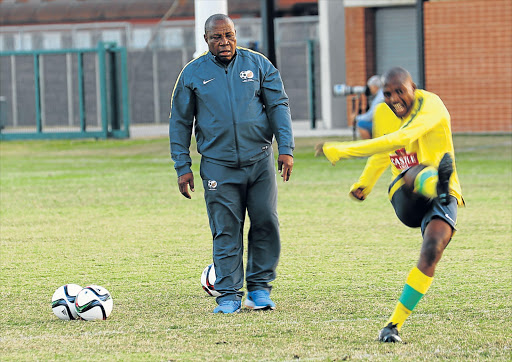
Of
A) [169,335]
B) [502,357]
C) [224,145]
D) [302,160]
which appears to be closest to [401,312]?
[502,357]

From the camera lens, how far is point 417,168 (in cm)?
607

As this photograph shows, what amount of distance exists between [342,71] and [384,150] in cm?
2456

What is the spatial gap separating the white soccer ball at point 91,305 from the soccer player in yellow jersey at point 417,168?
1883 millimetres

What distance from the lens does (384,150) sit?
5852mm

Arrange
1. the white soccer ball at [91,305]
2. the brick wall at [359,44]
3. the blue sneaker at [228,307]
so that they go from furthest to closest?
the brick wall at [359,44]
the blue sneaker at [228,307]
the white soccer ball at [91,305]

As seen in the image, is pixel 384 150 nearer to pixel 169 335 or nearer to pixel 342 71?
pixel 169 335

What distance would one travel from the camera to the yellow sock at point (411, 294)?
5949 mm

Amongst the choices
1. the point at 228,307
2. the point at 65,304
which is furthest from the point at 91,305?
the point at 228,307

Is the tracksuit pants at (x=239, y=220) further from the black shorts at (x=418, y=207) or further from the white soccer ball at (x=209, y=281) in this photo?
the black shorts at (x=418, y=207)

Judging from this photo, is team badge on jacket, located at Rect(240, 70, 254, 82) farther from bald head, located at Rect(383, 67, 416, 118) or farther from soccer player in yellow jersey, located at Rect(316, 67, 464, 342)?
bald head, located at Rect(383, 67, 416, 118)

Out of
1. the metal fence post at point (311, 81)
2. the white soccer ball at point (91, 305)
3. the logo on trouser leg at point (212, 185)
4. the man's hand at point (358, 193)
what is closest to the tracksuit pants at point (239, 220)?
the logo on trouser leg at point (212, 185)

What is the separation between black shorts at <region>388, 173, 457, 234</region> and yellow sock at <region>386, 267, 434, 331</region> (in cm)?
35

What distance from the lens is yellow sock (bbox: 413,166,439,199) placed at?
593cm

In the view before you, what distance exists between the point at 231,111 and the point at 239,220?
796 mm
